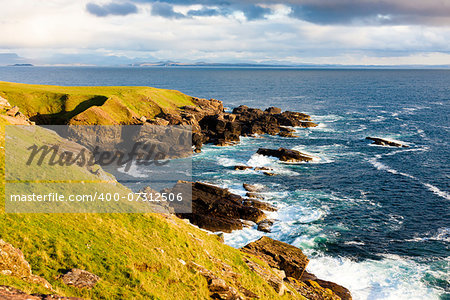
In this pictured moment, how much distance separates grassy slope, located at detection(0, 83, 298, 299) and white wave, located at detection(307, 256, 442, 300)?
1344 centimetres

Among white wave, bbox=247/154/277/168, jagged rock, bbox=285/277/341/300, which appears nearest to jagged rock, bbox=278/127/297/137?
white wave, bbox=247/154/277/168

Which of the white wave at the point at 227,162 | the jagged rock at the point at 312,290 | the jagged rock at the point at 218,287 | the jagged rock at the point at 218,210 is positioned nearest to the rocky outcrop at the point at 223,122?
the white wave at the point at 227,162

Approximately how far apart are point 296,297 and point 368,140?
240 ft

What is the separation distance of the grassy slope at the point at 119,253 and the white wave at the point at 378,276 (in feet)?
44.1

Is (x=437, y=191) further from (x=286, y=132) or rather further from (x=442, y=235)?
(x=286, y=132)

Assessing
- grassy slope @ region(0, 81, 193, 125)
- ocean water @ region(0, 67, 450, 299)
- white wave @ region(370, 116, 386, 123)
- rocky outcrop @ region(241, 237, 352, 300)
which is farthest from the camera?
white wave @ region(370, 116, 386, 123)

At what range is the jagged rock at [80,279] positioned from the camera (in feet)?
51.0

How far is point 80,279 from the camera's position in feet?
52.2

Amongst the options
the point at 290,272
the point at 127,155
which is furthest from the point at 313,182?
the point at 127,155

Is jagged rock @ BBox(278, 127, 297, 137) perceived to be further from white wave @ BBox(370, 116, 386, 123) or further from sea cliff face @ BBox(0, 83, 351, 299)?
sea cliff face @ BBox(0, 83, 351, 299)

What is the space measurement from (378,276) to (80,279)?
30550 millimetres

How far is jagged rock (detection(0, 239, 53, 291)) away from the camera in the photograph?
45.6ft

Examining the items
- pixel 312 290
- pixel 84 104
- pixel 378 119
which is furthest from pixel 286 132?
pixel 312 290

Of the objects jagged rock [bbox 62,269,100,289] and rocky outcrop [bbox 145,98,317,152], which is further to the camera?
rocky outcrop [bbox 145,98,317,152]
